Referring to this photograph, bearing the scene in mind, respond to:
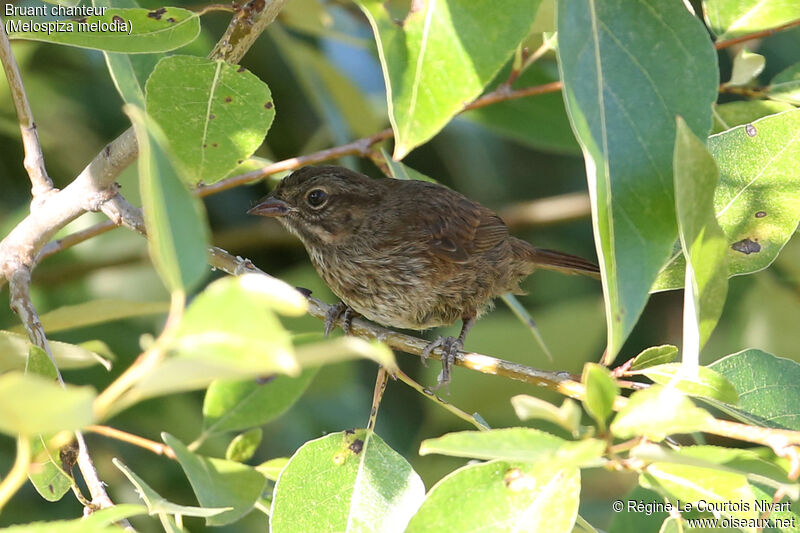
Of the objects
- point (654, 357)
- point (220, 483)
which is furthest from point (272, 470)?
point (654, 357)

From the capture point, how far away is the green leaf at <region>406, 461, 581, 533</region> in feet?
6.45

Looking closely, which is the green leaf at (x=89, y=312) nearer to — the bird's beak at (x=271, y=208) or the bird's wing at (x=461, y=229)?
the bird's beak at (x=271, y=208)

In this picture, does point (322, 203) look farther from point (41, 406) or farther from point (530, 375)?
point (41, 406)

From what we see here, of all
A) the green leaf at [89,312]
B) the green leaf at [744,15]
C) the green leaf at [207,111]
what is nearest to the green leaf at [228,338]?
the green leaf at [207,111]

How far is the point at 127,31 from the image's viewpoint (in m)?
2.50

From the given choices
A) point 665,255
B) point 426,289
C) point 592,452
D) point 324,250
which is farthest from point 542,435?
point 324,250

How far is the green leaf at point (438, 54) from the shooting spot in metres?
1.91

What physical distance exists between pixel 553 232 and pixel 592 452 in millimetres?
4314

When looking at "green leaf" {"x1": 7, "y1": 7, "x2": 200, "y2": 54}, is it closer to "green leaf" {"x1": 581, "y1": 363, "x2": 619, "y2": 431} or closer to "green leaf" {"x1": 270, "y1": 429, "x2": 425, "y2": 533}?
"green leaf" {"x1": 270, "y1": 429, "x2": 425, "y2": 533}

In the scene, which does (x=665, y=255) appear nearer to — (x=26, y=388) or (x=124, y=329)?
(x=26, y=388)

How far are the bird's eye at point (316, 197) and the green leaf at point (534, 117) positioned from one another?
878 millimetres

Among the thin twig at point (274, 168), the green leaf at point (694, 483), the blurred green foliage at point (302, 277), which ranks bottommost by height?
the blurred green foliage at point (302, 277)

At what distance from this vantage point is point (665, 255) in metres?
1.89

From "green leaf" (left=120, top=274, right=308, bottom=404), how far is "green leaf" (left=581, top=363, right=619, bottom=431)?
0.67m
